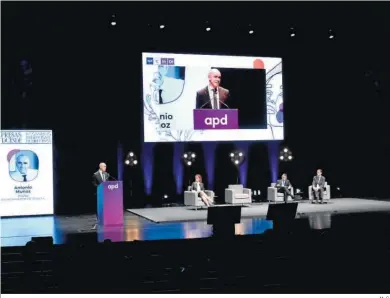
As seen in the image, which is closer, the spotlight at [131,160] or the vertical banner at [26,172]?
the vertical banner at [26,172]

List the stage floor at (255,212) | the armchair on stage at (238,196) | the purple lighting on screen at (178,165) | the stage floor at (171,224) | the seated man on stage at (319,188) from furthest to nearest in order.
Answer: the purple lighting on screen at (178,165) → the seated man on stage at (319,188) → the armchair on stage at (238,196) → the stage floor at (255,212) → the stage floor at (171,224)

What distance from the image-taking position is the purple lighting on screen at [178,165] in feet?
42.5

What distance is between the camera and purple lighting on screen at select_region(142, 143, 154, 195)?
1271 cm

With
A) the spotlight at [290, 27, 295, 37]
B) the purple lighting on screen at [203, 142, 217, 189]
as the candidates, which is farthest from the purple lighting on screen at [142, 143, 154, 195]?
the spotlight at [290, 27, 295, 37]

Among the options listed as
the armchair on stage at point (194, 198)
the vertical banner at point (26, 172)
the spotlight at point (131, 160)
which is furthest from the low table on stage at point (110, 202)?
the spotlight at point (131, 160)

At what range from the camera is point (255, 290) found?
4258mm

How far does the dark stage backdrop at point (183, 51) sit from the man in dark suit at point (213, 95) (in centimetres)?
119

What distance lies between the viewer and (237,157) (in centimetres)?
1341

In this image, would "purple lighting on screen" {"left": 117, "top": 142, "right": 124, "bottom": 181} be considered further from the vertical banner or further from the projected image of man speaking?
the projected image of man speaking

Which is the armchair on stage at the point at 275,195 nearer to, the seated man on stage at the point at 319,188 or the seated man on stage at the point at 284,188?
the seated man on stage at the point at 284,188

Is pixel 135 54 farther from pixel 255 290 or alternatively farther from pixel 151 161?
pixel 255 290

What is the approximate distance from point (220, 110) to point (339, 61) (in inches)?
173

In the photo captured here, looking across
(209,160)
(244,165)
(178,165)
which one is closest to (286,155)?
(244,165)

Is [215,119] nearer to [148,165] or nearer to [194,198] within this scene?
[148,165]
